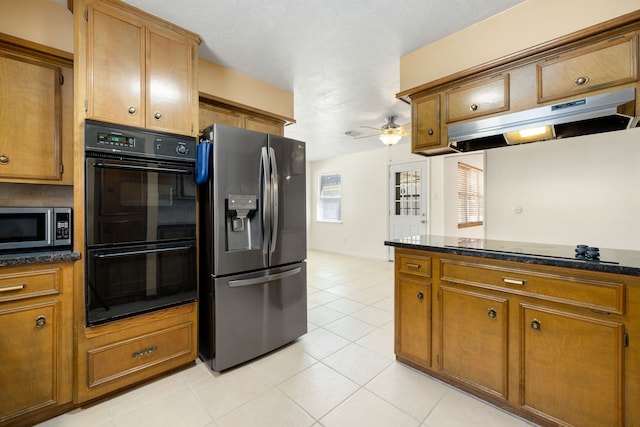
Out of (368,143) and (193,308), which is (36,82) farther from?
(368,143)

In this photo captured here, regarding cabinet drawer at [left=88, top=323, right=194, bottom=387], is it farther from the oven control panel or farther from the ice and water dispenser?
the oven control panel

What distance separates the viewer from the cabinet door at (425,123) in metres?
2.21

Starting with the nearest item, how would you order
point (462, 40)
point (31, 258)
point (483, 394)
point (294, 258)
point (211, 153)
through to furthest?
point (31, 258) → point (483, 394) → point (211, 153) → point (462, 40) → point (294, 258)

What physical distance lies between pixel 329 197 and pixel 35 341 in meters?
6.39

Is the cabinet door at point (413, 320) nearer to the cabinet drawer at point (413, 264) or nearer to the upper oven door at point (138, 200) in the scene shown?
the cabinet drawer at point (413, 264)

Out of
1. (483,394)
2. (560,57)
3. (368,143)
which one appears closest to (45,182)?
(483,394)

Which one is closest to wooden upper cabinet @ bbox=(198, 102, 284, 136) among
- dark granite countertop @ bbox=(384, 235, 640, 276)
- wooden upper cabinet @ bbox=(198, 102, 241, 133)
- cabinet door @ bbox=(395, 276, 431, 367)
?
wooden upper cabinet @ bbox=(198, 102, 241, 133)

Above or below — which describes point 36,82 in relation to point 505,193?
above

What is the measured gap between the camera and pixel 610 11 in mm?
1573

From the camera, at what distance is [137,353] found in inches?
70.9

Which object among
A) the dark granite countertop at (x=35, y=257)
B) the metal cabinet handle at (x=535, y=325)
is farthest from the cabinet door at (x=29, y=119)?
the metal cabinet handle at (x=535, y=325)

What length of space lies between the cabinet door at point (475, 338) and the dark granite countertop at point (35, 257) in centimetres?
235

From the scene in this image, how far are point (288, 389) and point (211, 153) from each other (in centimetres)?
175

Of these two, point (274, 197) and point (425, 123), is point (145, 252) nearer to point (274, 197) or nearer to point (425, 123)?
point (274, 197)
